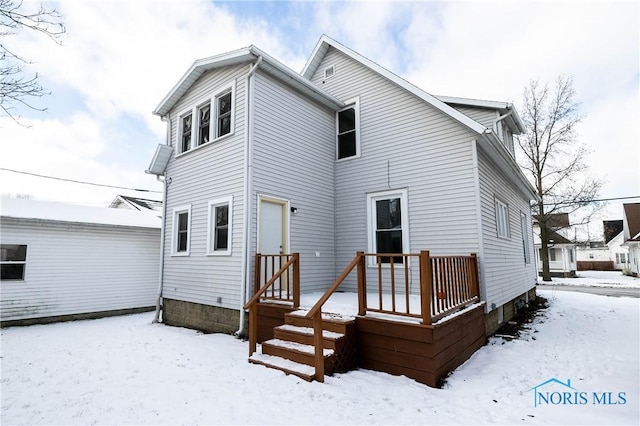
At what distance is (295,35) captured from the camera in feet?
37.3

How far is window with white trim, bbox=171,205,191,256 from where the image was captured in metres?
8.96

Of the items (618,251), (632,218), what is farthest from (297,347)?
(618,251)

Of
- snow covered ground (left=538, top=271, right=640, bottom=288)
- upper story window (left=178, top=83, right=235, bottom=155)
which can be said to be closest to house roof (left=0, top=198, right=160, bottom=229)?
upper story window (left=178, top=83, right=235, bottom=155)

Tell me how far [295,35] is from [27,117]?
367 inches

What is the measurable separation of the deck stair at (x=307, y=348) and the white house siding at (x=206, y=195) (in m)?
2.16

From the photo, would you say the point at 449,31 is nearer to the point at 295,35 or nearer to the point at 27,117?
the point at 295,35

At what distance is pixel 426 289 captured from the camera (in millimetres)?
4438

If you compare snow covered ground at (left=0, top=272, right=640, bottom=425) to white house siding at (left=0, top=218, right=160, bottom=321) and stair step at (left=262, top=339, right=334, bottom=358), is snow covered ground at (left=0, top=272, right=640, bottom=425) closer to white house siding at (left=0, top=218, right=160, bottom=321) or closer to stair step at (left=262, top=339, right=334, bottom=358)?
stair step at (left=262, top=339, right=334, bottom=358)

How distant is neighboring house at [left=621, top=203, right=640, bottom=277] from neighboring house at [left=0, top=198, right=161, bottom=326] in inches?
1306

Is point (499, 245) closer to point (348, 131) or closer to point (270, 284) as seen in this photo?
point (348, 131)

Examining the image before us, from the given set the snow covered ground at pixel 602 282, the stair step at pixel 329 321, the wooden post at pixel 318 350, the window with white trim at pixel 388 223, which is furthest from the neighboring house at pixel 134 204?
the snow covered ground at pixel 602 282

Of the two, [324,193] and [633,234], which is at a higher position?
[324,193]

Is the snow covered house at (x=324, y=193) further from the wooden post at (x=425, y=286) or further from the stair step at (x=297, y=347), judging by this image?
the wooden post at (x=425, y=286)

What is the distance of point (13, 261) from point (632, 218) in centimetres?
4107
